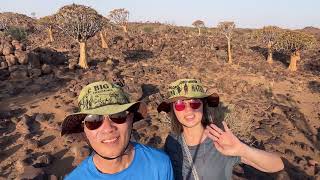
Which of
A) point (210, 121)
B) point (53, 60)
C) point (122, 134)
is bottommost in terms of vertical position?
point (53, 60)

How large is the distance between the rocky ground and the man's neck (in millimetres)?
5980

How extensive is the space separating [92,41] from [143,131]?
1855 cm

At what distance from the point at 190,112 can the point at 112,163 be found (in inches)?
45.6

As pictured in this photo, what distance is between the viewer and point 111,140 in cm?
255

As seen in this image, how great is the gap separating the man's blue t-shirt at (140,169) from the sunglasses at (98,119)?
0.25 meters

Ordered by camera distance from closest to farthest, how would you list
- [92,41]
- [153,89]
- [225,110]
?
[225,110] → [153,89] → [92,41]

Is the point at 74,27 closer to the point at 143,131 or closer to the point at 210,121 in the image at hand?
the point at 143,131

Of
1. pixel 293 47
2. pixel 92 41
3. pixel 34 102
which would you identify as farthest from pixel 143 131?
pixel 92 41

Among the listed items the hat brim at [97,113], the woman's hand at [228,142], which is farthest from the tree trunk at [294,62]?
the hat brim at [97,113]

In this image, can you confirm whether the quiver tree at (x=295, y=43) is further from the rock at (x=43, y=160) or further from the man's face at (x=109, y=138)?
the man's face at (x=109, y=138)

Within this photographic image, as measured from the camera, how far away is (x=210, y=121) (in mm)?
3783

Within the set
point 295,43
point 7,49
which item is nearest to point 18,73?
point 7,49

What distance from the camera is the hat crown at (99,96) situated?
8.16ft

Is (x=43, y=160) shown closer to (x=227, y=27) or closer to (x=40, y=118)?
(x=40, y=118)
